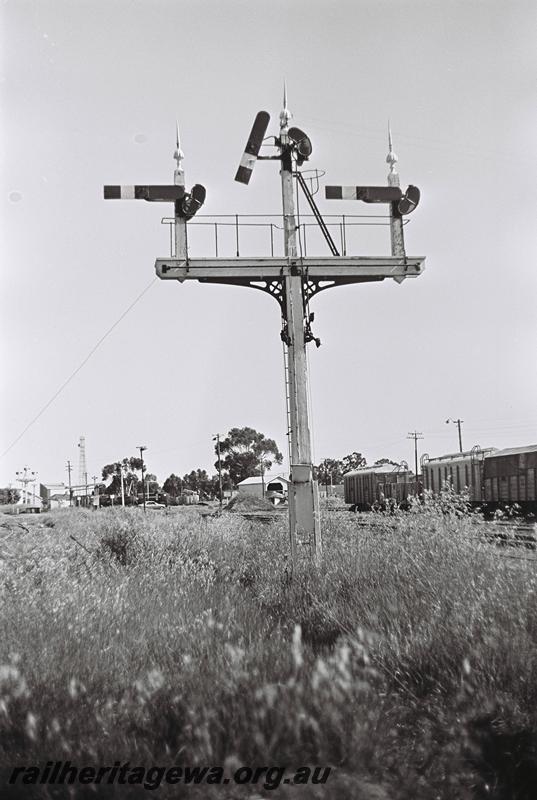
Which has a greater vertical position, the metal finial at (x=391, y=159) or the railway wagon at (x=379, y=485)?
the metal finial at (x=391, y=159)

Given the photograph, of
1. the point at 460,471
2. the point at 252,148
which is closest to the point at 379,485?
the point at 460,471

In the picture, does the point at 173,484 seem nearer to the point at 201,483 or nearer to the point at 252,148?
the point at 201,483

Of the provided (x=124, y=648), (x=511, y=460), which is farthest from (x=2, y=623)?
(x=511, y=460)

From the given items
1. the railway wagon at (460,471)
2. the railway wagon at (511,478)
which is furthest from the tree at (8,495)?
the railway wagon at (511,478)

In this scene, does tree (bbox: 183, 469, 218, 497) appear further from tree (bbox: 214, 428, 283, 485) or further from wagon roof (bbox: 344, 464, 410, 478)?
wagon roof (bbox: 344, 464, 410, 478)

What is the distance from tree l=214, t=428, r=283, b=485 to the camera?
99.9 meters

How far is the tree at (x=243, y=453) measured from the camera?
99875mm

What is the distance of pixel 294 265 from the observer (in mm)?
10633

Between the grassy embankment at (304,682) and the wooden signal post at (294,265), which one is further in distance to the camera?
the wooden signal post at (294,265)

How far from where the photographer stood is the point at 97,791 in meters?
2.94

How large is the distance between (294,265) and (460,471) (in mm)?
21584

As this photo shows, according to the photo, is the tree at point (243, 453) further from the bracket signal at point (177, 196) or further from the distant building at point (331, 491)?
the bracket signal at point (177, 196)

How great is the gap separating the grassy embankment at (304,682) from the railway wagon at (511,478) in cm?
1816

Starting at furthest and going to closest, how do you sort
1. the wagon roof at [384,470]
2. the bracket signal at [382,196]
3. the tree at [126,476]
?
the tree at [126,476] < the wagon roof at [384,470] < the bracket signal at [382,196]
